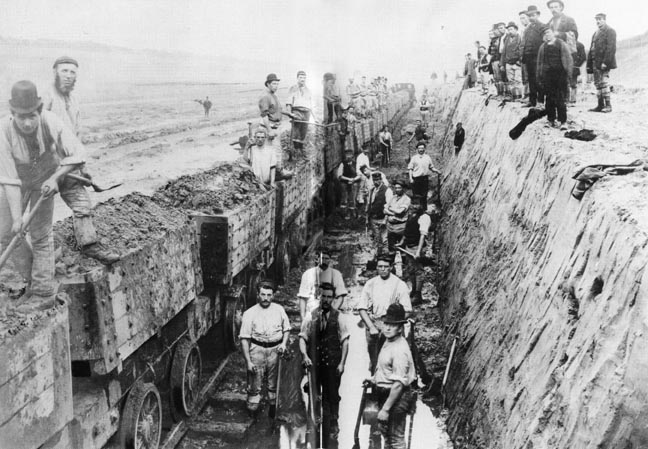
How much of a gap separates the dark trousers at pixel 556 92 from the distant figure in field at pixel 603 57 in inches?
77.0

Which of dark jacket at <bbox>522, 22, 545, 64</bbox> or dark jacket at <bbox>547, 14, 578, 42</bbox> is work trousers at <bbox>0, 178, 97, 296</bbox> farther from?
dark jacket at <bbox>547, 14, 578, 42</bbox>

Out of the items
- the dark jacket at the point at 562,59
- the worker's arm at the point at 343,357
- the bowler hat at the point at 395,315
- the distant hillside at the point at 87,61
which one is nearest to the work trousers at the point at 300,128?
the distant hillside at the point at 87,61

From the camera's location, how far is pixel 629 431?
10.2ft

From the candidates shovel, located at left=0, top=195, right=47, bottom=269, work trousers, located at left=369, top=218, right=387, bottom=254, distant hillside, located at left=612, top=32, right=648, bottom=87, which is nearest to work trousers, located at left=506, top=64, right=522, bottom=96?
work trousers, located at left=369, top=218, right=387, bottom=254

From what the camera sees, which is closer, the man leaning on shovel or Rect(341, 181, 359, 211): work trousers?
the man leaning on shovel

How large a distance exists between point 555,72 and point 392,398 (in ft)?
16.0

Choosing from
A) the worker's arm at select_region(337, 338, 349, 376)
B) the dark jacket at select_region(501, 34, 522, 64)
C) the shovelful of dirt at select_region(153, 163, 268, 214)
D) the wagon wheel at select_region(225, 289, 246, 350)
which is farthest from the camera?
the dark jacket at select_region(501, 34, 522, 64)

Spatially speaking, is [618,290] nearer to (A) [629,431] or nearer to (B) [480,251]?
(A) [629,431]

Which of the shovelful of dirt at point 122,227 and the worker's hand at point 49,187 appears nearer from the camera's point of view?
the worker's hand at point 49,187

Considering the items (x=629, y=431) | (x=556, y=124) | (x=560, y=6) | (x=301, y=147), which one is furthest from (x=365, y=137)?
(x=629, y=431)

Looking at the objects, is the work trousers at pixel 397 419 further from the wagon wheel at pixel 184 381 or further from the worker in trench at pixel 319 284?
the wagon wheel at pixel 184 381

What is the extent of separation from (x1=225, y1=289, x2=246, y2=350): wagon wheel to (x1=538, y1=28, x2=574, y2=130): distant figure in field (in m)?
4.52

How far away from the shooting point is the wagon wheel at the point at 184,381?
595 centimetres

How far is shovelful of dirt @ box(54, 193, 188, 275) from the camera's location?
15.8ft
